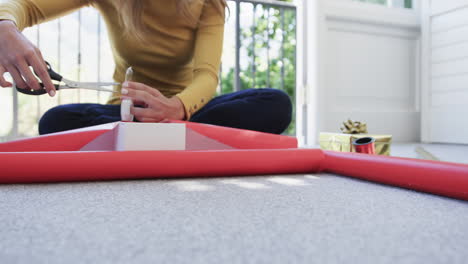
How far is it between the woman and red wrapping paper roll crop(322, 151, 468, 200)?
0.35 metres

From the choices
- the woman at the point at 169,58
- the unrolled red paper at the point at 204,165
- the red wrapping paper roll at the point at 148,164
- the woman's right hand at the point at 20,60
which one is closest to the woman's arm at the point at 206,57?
the woman at the point at 169,58

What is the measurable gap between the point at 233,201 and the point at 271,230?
16cm

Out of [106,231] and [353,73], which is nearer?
[106,231]

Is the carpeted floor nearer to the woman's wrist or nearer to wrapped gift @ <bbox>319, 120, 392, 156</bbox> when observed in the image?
the woman's wrist

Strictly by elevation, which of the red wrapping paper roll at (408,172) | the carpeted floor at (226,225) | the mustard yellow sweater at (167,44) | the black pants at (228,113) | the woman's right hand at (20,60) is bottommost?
the carpeted floor at (226,225)

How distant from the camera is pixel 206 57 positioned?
1166 millimetres

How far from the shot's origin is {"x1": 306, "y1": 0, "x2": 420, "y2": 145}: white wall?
2.47 meters

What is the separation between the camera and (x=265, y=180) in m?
0.78

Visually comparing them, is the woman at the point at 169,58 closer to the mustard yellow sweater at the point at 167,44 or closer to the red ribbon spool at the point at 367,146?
the mustard yellow sweater at the point at 167,44

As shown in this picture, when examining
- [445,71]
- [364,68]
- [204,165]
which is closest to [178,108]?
[204,165]

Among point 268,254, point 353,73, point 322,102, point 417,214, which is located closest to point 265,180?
point 417,214

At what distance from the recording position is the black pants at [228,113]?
43.2 inches

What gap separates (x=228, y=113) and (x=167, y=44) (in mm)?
349

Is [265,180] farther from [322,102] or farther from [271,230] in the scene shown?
[322,102]
